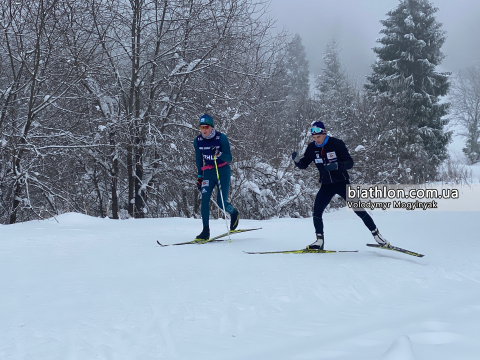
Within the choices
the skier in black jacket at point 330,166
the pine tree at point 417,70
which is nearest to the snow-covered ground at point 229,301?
the skier in black jacket at point 330,166

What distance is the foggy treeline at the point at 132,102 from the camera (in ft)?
30.9

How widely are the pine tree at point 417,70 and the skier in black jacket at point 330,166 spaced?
60.8ft

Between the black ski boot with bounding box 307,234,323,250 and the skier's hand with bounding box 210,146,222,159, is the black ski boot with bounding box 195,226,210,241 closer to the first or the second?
the skier's hand with bounding box 210,146,222,159

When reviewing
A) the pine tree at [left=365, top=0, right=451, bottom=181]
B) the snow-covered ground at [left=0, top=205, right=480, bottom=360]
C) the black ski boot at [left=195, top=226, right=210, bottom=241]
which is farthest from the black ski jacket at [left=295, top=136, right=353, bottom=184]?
the pine tree at [left=365, top=0, right=451, bottom=181]

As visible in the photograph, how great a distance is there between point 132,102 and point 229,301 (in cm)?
973

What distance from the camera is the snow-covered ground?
2.34m

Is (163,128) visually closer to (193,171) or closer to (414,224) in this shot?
(193,171)

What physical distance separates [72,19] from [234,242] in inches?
267

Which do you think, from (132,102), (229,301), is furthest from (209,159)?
(132,102)

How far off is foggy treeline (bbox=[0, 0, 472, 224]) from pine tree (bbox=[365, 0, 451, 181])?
11233 mm

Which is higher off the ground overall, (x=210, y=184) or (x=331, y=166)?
(x=331, y=166)

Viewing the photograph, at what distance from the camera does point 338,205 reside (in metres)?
18.2

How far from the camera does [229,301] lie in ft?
10.7

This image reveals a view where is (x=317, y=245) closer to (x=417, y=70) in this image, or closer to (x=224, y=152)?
(x=224, y=152)
